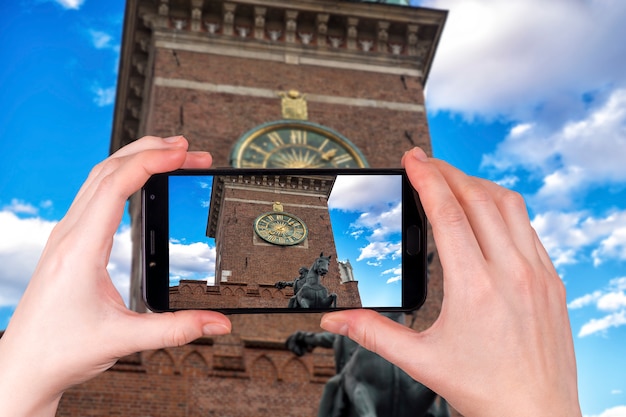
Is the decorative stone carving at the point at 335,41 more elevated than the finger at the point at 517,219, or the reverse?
the decorative stone carving at the point at 335,41

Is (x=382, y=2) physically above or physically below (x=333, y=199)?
above

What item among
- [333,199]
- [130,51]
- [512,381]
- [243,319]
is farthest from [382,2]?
[512,381]

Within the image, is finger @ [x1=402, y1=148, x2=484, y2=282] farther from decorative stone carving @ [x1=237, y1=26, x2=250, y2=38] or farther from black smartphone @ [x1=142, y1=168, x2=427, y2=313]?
decorative stone carving @ [x1=237, y1=26, x2=250, y2=38]

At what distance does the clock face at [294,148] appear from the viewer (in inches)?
497

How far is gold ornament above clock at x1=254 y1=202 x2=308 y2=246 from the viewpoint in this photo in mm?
2338

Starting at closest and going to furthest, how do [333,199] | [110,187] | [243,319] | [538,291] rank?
1. [538,291]
2. [110,187]
3. [333,199]
4. [243,319]

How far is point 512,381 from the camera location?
161 centimetres

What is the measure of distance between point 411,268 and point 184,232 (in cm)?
82

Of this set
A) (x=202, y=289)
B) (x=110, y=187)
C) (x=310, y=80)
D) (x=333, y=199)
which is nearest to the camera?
(x=110, y=187)

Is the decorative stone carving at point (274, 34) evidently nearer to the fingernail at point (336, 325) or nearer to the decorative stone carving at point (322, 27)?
the decorative stone carving at point (322, 27)

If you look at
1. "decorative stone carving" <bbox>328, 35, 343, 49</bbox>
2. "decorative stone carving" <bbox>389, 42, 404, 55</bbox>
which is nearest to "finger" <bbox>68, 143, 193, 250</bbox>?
"decorative stone carving" <bbox>328, 35, 343, 49</bbox>

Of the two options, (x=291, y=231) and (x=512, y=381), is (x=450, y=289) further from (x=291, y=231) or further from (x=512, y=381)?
(x=291, y=231)

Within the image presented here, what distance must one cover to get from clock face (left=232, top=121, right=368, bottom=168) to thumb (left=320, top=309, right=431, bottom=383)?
10525mm

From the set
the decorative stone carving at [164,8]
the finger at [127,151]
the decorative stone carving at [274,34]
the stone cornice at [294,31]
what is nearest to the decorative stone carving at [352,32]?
the stone cornice at [294,31]
